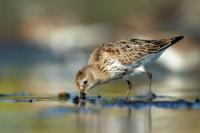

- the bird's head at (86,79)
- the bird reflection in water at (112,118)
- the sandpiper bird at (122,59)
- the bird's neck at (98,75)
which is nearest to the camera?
the bird reflection in water at (112,118)

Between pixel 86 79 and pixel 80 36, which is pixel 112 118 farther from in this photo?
pixel 80 36

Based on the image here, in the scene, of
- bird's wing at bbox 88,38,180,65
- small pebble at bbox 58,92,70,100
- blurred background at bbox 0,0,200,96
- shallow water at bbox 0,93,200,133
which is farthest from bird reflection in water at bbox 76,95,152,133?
blurred background at bbox 0,0,200,96

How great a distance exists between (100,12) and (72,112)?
1163cm

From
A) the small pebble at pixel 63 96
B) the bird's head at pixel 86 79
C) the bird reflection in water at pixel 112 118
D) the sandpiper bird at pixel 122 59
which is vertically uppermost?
the sandpiper bird at pixel 122 59

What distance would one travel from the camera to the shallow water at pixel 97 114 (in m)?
10.9

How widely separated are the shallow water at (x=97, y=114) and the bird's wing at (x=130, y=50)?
735mm

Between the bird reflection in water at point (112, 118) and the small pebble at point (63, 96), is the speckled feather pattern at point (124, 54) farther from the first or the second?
the bird reflection in water at point (112, 118)

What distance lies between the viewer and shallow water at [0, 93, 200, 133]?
427 inches

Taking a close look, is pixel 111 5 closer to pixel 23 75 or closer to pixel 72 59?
pixel 72 59

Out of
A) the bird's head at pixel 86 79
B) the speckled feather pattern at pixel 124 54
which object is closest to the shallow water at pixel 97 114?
the bird's head at pixel 86 79

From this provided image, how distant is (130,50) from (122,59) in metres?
0.19

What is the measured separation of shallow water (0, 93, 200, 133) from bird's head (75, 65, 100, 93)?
200mm

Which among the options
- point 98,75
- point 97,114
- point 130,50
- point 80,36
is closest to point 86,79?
point 98,75

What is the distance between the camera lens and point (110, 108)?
494 inches
